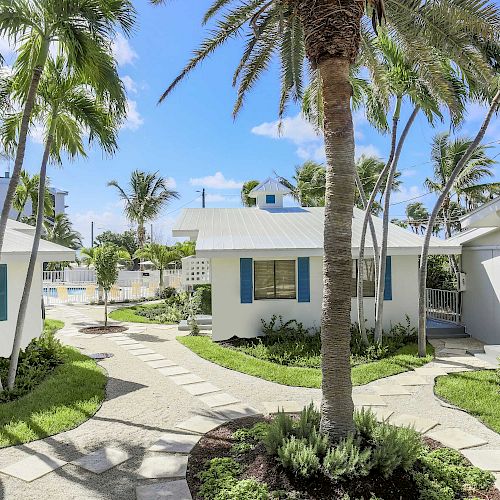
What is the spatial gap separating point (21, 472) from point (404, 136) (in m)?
9.85

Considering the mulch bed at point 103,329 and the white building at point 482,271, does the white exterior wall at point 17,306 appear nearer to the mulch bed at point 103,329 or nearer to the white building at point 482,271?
the mulch bed at point 103,329

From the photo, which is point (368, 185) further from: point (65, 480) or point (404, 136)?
point (65, 480)

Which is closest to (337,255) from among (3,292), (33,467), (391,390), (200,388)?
(33,467)

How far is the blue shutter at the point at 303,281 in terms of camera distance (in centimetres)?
1207

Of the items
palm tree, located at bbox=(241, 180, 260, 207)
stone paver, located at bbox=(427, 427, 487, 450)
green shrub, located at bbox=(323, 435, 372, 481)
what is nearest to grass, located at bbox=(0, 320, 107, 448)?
green shrub, located at bbox=(323, 435, 372, 481)

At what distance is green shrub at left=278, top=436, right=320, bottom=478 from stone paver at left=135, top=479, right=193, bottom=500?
1.01m

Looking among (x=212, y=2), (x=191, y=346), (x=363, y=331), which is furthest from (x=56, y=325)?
(x=212, y=2)

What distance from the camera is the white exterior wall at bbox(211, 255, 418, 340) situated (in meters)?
11.9

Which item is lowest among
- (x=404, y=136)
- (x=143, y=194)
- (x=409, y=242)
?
(x=409, y=242)

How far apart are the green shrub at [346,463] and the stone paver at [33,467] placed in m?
3.10

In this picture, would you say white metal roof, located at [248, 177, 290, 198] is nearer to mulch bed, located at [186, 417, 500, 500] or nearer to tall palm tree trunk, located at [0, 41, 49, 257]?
tall palm tree trunk, located at [0, 41, 49, 257]

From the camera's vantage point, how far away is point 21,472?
465 cm

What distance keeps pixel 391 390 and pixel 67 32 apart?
8.19 meters

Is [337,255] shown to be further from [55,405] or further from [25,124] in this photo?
[25,124]
